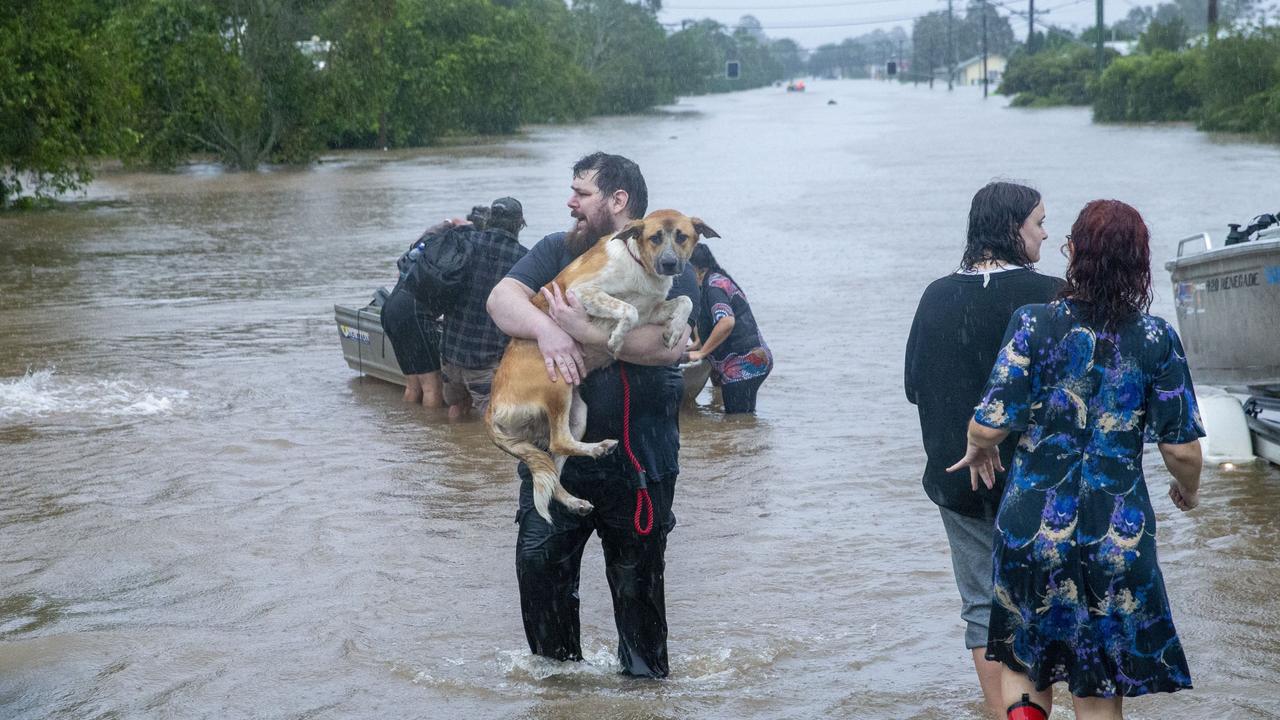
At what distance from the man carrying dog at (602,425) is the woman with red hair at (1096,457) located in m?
1.31

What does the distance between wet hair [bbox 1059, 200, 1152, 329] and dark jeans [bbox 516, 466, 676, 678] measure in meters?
1.60

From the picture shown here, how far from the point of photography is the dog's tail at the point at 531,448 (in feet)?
15.8

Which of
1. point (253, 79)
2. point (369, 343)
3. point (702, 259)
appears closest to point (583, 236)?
point (702, 259)

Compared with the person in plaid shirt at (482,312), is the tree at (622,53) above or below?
above

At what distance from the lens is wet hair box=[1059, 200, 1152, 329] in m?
3.81

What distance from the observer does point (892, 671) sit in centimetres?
553

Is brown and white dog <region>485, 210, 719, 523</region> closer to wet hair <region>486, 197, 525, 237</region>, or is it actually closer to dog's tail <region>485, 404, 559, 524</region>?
dog's tail <region>485, 404, 559, 524</region>

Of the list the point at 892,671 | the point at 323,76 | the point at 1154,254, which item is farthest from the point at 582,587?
the point at 323,76

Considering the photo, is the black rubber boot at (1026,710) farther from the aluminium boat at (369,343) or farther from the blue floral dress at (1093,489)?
the aluminium boat at (369,343)

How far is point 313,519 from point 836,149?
42.8 m

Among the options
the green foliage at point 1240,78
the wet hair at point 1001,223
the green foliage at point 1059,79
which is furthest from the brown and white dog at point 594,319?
the green foliage at point 1059,79

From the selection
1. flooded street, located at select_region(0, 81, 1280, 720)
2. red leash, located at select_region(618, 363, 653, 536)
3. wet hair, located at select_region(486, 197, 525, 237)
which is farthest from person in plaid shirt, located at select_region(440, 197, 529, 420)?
red leash, located at select_region(618, 363, 653, 536)

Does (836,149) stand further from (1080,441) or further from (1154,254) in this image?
(1080,441)

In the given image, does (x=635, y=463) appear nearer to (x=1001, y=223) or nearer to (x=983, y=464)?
(x=983, y=464)
